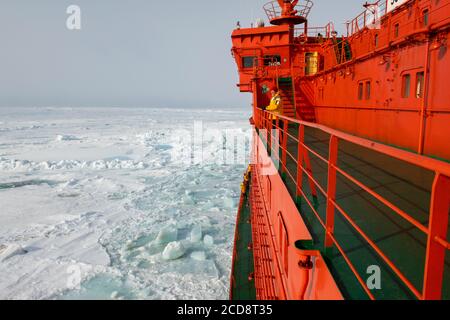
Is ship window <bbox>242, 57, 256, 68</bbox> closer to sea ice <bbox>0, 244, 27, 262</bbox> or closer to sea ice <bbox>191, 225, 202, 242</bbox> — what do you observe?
sea ice <bbox>191, 225, 202, 242</bbox>

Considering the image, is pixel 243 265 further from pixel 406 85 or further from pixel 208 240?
pixel 406 85

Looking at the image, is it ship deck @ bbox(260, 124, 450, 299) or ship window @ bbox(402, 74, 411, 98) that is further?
ship window @ bbox(402, 74, 411, 98)

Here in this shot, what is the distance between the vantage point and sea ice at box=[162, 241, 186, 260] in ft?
31.4

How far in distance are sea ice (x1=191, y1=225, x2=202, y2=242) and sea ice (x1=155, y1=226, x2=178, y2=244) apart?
0.65m

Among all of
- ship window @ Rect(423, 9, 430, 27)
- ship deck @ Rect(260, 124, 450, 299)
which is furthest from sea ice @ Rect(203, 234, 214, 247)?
ship window @ Rect(423, 9, 430, 27)

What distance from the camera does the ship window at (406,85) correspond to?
6430 mm

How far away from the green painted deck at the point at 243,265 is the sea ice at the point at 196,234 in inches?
65.4

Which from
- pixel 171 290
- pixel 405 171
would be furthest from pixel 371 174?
pixel 171 290

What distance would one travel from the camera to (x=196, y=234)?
36.6 ft

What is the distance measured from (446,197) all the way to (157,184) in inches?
731

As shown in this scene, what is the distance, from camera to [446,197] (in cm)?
112

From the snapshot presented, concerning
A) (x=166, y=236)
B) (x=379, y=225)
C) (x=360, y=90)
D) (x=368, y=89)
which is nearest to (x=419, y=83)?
(x=368, y=89)

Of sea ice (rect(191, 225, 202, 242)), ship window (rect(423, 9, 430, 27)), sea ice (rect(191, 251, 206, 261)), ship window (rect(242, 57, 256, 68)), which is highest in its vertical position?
ship window (rect(242, 57, 256, 68))
